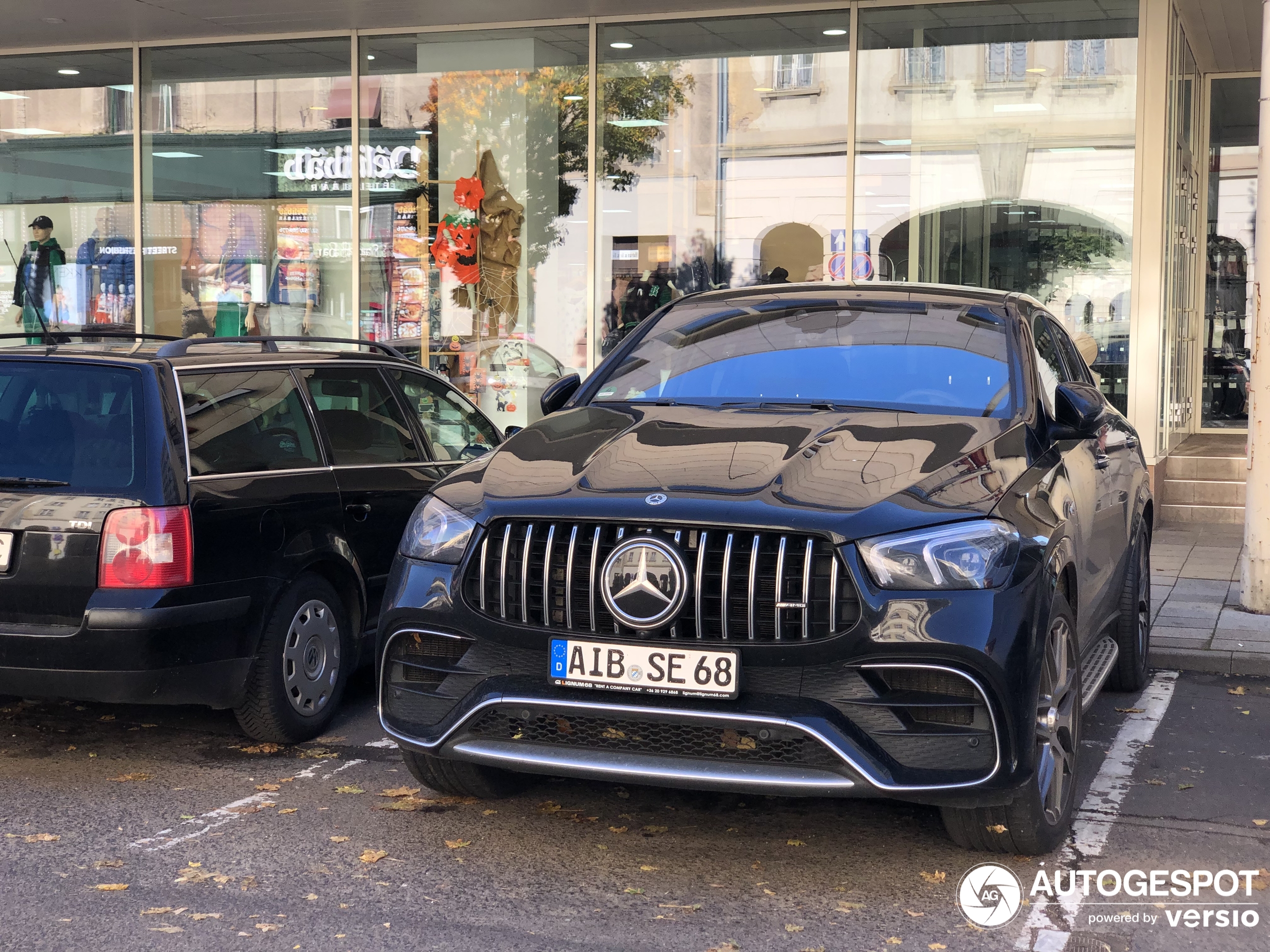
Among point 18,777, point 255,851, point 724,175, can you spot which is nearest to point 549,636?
point 255,851

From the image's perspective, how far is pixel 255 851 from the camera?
13.8ft

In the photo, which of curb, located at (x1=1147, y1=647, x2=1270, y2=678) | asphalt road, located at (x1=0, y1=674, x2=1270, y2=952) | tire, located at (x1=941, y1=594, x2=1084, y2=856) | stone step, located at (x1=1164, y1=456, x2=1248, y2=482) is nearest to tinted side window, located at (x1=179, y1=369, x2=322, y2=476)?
asphalt road, located at (x1=0, y1=674, x2=1270, y2=952)

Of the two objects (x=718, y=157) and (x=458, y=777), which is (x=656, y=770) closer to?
(x=458, y=777)

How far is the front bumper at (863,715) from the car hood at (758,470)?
0.98 ft

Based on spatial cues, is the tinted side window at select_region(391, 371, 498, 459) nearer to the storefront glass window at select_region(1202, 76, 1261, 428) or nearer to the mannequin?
the mannequin

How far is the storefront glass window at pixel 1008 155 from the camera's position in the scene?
454 inches

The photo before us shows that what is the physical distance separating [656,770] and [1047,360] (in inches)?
104

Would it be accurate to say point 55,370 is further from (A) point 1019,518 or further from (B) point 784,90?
(B) point 784,90

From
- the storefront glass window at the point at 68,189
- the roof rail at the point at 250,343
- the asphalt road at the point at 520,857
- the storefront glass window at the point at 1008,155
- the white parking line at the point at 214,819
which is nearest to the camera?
the asphalt road at the point at 520,857

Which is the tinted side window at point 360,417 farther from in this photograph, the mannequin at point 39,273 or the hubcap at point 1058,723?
the mannequin at point 39,273

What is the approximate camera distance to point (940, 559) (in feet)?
12.4

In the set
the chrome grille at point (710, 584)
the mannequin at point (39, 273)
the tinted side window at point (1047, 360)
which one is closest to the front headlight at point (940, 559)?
the chrome grille at point (710, 584)

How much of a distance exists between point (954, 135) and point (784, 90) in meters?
1.56

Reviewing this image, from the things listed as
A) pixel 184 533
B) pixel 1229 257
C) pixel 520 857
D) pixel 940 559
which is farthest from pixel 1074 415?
pixel 1229 257
